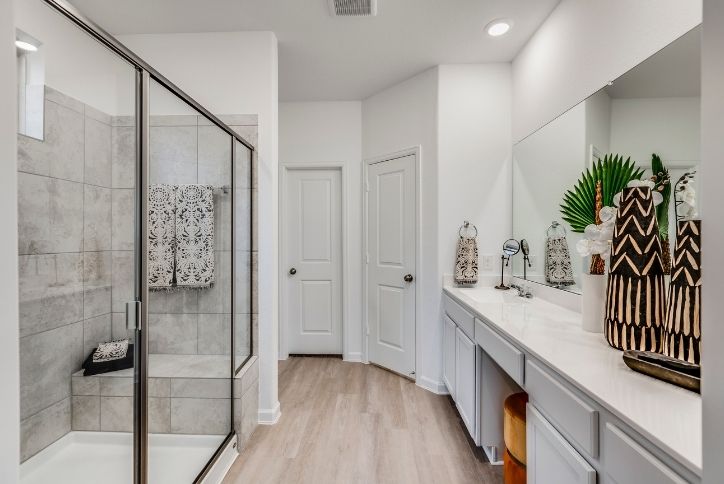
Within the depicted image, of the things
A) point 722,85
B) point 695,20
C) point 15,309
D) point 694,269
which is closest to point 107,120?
point 15,309

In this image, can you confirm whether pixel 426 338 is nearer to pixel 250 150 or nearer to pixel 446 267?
pixel 446 267

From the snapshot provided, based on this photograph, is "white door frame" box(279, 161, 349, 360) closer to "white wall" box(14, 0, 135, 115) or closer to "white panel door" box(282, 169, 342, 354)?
"white panel door" box(282, 169, 342, 354)

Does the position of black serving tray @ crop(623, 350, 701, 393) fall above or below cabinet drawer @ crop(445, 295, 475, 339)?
above

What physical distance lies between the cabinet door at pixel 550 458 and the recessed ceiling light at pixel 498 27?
2.24 m

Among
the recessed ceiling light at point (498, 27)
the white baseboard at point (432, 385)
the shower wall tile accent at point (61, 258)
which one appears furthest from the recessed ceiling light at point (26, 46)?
the white baseboard at point (432, 385)

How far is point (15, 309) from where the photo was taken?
0.75m

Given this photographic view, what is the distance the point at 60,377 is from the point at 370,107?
9.89 feet

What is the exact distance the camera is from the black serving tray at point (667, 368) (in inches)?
34.0

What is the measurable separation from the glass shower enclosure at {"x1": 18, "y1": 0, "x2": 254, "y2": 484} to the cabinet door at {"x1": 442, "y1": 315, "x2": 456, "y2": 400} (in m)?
1.47

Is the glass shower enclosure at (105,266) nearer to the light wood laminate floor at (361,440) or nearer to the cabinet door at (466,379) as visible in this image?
the light wood laminate floor at (361,440)

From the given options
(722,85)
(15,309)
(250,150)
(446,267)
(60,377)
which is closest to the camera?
(722,85)

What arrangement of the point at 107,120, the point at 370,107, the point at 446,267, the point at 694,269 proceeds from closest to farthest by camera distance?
the point at 694,269 < the point at 107,120 < the point at 446,267 < the point at 370,107

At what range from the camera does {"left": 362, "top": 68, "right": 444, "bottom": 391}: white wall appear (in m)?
2.74

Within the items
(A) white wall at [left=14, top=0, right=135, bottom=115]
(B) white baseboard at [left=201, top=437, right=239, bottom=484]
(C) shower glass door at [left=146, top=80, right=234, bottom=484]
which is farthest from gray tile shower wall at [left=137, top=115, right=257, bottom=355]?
(B) white baseboard at [left=201, top=437, right=239, bottom=484]
